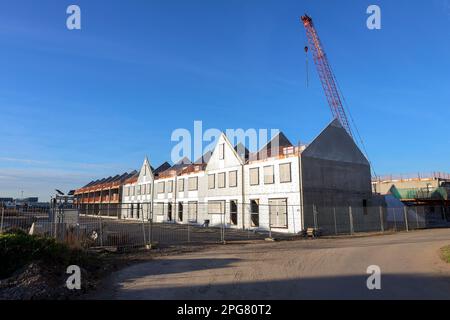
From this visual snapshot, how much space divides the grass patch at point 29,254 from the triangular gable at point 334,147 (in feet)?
77.9

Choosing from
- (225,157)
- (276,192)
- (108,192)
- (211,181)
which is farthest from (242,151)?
(108,192)

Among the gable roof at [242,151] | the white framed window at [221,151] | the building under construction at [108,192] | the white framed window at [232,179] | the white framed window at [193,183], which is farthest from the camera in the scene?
the building under construction at [108,192]

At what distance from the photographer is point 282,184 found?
3366 centimetres

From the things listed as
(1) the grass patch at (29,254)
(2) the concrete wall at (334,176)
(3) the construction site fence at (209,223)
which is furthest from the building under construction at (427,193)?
(1) the grass patch at (29,254)

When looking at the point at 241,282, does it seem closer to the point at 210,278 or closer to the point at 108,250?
the point at 210,278

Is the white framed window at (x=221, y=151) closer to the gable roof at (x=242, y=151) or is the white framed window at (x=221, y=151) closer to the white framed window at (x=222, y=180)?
the gable roof at (x=242, y=151)

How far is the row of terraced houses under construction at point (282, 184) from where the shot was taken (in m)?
32.3

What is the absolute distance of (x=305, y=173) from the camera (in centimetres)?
3247

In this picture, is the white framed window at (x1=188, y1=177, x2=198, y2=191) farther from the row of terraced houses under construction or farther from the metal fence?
the metal fence

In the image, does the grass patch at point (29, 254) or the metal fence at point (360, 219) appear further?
the metal fence at point (360, 219)

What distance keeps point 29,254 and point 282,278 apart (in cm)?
763

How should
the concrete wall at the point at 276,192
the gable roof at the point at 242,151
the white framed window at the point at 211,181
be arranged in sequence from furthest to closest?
the white framed window at the point at 211,181 → the gable roof at the point at 242,151 → the concrete wall at the point at 276,192
